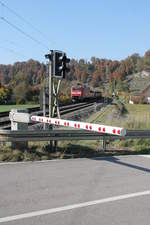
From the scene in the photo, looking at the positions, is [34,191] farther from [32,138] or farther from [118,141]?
[118,141]

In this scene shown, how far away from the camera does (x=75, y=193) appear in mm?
5281

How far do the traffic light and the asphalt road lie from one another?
3.27m

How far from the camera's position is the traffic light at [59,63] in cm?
962

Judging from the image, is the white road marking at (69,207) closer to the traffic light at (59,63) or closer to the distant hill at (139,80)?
the traffic light at (59,63)

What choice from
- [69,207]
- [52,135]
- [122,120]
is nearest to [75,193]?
[69,207]

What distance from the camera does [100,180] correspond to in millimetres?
6176

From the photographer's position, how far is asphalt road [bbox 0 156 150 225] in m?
4.22

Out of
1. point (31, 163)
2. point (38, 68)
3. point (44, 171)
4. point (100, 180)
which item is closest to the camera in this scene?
point (100, 180)

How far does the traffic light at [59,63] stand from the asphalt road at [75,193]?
10.7 feet

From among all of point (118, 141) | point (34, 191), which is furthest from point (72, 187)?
point (118, 141)

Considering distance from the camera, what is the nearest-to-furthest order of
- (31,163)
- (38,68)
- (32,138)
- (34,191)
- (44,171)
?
1. (34,191)
2. (44,171)
3. (31,163)
4. (32,138)
5. (38,68)

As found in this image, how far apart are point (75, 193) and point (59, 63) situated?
544 cm

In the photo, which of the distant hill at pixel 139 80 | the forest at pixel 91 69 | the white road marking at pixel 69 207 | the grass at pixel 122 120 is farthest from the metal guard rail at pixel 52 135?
the distant hill at pixel 139 80

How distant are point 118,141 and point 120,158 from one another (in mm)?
2332
